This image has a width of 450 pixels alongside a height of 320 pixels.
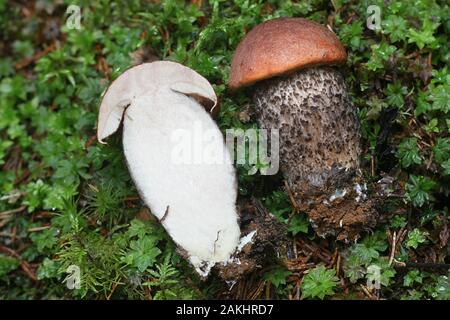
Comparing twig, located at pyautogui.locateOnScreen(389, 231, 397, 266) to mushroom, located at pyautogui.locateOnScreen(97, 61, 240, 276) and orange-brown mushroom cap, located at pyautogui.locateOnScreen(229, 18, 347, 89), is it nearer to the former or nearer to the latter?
mushroom, located at pyautogui.locateOnScreen(97, 61, 240, 276)

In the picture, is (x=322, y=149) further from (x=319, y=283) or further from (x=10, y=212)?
(x=10, y=212)

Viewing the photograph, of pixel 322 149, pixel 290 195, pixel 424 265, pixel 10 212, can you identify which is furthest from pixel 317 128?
pixel 10 212

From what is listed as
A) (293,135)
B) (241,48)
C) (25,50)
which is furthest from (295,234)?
(25,50)

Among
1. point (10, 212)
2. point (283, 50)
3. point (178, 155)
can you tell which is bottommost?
point (10, 212)

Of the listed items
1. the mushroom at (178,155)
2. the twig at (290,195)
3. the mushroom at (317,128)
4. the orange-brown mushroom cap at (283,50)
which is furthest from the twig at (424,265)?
the orange-brown mushroom cap at (283,50)

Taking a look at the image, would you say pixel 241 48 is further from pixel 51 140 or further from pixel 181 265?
pixel 51 140

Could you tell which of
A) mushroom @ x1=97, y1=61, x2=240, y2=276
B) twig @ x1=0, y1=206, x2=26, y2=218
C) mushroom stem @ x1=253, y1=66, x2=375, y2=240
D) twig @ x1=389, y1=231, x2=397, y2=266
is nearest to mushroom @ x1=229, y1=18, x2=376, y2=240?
mushroom stem @ x1=253, y1=66, x2=375, y2=240

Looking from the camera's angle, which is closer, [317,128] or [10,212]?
[317,128]
